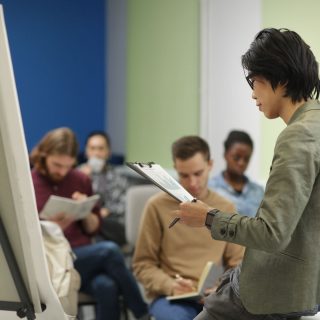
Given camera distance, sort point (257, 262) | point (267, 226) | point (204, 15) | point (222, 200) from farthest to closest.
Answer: point (204, 15) → point (222, 200) → point (257, 262) → point (267, 226)

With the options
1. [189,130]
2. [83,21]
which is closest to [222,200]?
[189,130]

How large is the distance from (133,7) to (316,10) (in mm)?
2231

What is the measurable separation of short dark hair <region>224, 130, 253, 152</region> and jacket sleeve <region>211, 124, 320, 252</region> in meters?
2.14

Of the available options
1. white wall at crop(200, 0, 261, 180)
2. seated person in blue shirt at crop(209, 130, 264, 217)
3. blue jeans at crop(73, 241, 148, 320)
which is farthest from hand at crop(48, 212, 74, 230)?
white wall at crop(200, 0, 261, 180)

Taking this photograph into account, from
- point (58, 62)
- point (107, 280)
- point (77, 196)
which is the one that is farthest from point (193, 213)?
point (58, 62)

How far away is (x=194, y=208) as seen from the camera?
133 cm

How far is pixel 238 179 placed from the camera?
10.9 ft

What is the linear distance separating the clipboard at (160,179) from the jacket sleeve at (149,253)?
34.9 inches

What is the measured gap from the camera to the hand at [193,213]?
1315 millimetres

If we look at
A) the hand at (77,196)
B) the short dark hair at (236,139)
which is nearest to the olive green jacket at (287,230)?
the hand at (77,196)

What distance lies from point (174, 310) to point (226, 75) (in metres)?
1.95

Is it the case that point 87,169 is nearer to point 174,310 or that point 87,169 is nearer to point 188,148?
point 188,148

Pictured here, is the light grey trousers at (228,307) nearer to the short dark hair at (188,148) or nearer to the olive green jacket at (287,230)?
the olive green jacket at (287,230)

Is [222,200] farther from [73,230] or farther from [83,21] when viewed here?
[83,21]
